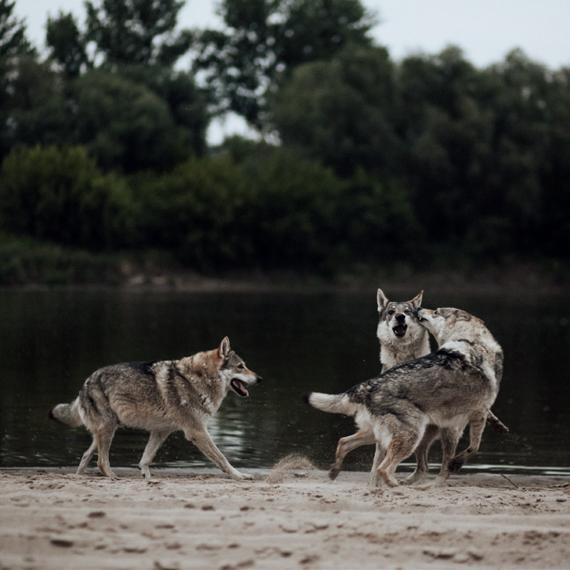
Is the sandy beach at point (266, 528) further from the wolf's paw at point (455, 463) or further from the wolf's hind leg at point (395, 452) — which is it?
the wolf's paw at point (455, 463)

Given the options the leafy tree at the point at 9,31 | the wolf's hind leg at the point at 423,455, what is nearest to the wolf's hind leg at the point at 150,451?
the wolf's hind leg at the point at 423,455

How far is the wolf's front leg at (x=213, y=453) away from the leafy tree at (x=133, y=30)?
53.9 m

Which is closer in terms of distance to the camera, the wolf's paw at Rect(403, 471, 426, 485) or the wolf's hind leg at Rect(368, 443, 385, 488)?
the wolf's hind leg at Rect(368, 443, 385, 488)

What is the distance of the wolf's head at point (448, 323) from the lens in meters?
11.3

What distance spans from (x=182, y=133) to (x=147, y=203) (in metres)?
8.20

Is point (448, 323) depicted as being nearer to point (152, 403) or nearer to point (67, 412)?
point (152, 403)

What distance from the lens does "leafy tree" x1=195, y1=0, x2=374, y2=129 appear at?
3332 inches

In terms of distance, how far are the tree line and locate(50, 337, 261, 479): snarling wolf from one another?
4358 cm

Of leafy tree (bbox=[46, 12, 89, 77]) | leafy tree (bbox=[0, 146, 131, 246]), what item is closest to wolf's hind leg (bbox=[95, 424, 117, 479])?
leafy tree (bbox=[46, 12, 89, 77])

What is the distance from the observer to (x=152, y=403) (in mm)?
11344

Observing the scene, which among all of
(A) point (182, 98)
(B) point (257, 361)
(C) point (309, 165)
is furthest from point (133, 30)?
(B) point (257, 361)

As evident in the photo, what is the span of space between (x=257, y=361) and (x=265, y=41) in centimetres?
6562

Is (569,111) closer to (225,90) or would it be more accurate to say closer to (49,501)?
(225,90)

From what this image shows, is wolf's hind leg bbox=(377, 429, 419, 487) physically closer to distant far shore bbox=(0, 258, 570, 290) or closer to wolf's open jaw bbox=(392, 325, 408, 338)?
wolf's open jaw bbox=(392, 325, 408, 338)
